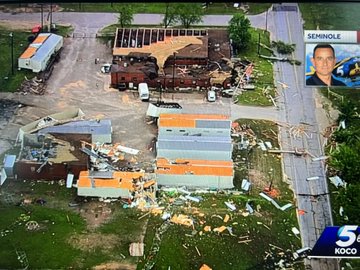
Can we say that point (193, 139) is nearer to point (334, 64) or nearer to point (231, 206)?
point (231, 206)

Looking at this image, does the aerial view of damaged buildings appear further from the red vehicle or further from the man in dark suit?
the man in dark suit

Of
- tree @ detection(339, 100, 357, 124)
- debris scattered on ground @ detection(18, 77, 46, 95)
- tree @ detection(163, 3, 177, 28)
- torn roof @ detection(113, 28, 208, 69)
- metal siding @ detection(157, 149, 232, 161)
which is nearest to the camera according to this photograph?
metal siding @ detection(157, 149, 232, 161)

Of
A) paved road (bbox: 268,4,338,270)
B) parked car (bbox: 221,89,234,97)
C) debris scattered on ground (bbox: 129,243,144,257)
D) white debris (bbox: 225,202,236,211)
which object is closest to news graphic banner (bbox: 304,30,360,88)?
paved road (bbox: 268,4,338,270)

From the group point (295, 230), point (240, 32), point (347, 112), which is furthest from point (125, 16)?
point (295, 230)

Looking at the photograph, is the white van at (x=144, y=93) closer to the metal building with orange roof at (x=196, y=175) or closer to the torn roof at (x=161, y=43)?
the torn roof at (x=161, y=43)

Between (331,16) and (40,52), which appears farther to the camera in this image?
(331,16)

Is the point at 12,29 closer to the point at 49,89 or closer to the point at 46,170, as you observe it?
the point at 49,89

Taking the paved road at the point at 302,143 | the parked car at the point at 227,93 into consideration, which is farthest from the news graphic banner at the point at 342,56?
the parked car at the point at 227,93
